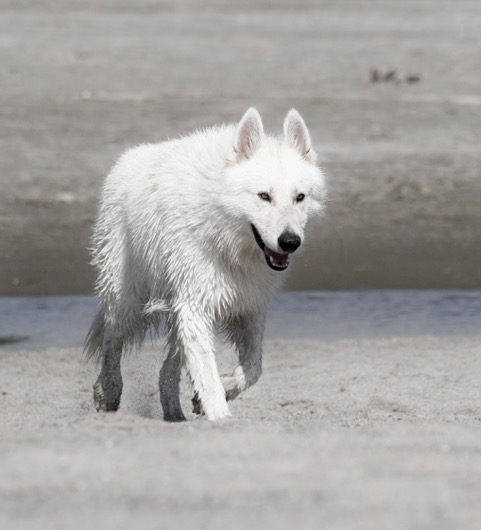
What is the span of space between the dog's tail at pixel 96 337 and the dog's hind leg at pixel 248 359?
1121mm

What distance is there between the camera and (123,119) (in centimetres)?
1487

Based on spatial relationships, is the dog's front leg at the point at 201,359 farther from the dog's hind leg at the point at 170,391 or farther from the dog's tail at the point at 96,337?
the dog's tail at the point at 96,337

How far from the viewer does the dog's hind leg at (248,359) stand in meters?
6.41

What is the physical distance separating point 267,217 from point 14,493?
2368 mm

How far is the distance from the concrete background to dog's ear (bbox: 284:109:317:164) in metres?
4.10

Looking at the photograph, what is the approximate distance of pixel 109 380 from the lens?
7.23 m

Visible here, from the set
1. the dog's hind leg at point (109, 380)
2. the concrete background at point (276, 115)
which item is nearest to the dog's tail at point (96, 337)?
the dog's hind leg at point (109, 380)

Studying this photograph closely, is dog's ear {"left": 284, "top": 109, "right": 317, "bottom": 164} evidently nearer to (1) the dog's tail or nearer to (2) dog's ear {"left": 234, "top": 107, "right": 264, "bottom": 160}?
(2) dog's ear {"left": 234, "top": 107, "right": 264, "bottom": 160}

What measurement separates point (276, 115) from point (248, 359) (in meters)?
8.93

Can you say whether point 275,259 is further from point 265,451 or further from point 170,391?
point 265,451

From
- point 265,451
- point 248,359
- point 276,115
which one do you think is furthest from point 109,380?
point 276,115

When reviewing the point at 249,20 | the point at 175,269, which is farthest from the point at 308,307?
the point at 249,20

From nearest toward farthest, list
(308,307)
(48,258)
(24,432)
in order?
1. (24,432)
2. (308,307)
3. (48,258)

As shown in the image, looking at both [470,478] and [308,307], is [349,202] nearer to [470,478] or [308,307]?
[308,307]
